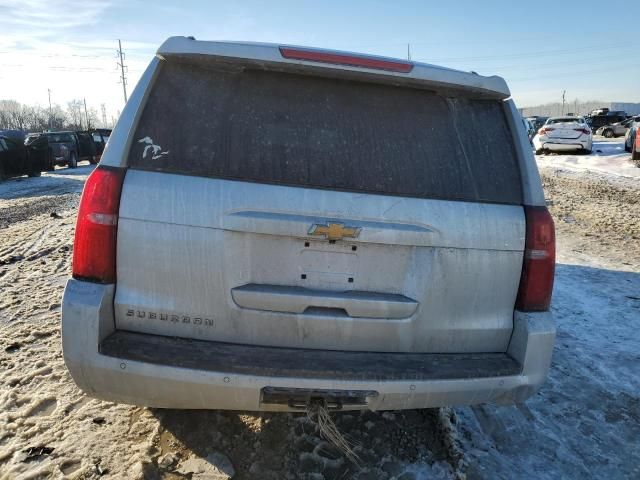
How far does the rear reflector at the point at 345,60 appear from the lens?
7.68 ft

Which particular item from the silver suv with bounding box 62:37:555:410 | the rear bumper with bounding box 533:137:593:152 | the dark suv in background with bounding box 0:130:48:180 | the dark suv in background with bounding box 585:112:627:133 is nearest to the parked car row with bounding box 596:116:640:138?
the dark suv in background with bounding box 585:112:627:133

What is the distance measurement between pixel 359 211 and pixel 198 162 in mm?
757

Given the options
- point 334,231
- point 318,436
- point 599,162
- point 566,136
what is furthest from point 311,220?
point 566,136

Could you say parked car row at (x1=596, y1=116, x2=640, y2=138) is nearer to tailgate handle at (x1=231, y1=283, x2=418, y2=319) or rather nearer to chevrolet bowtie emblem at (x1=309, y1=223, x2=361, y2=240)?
tailgate handle at (x1=231, y1=283, x2=418, y2=319)

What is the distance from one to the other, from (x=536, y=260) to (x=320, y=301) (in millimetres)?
1065

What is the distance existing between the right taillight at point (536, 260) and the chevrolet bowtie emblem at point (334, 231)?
87cm

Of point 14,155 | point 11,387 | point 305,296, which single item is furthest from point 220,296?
point 14,155

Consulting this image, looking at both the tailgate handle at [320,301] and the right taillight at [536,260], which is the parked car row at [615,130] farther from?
the tailgate handle at [320,301]

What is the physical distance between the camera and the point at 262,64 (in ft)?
7.76

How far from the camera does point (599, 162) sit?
69.5 feet

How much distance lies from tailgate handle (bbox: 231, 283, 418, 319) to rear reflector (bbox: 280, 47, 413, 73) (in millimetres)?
1063

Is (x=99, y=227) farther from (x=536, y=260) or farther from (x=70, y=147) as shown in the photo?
(x=70, y=147)

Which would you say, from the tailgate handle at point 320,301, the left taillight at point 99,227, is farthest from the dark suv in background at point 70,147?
the tailgate handle at point 320,301

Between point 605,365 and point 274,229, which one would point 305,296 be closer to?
point 274,229
